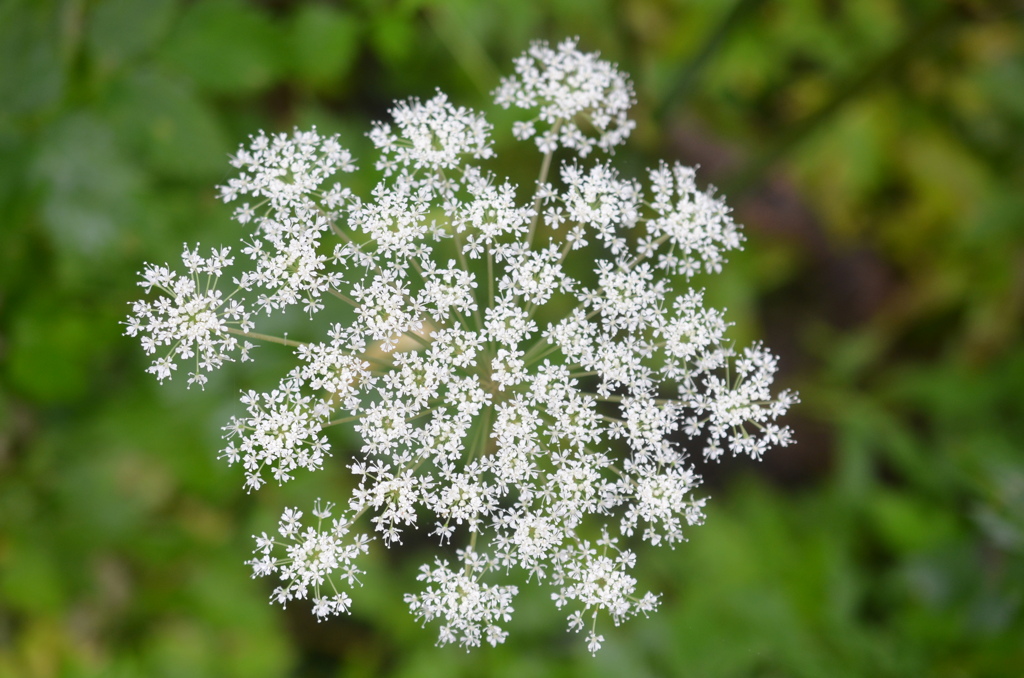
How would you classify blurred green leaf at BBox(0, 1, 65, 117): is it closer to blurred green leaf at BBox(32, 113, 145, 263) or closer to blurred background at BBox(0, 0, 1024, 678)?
blurred background at BBox(0, 0, 1024, 678)

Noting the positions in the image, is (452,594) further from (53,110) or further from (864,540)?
(864,540)

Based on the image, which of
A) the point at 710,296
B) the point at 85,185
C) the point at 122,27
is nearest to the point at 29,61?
the point at 122,27

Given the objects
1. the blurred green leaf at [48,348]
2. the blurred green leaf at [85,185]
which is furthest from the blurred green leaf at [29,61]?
the blurred green leaf at [48,348]

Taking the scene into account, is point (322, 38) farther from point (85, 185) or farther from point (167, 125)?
point (85, 185)

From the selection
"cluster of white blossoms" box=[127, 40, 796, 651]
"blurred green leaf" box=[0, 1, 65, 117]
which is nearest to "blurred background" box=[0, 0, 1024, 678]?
"blurred green leaf" box=[0, 1, 65, 117]

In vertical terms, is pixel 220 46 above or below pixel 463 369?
above

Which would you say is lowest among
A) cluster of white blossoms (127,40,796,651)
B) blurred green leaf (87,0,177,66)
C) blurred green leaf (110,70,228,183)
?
cluster of white blossoms (127,40,796,651)

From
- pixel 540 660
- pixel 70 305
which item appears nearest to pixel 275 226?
pixel 70 305

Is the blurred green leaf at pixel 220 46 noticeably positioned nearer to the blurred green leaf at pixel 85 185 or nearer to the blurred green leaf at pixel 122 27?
the blurred green leaf at pixel 122 27
